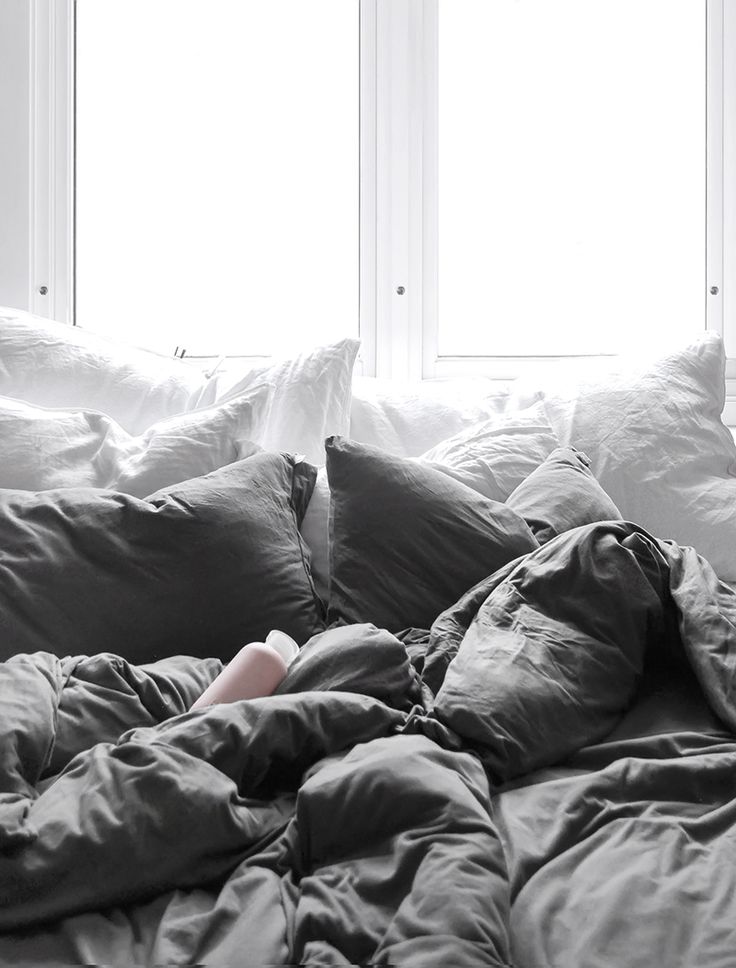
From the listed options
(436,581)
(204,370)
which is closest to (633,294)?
(204,370)

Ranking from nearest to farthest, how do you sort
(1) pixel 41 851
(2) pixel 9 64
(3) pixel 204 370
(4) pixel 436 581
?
(1) pixel 41 851 < (4) pixel 436 581 < (3) pixel 204 370 < (2) pixel 9 64

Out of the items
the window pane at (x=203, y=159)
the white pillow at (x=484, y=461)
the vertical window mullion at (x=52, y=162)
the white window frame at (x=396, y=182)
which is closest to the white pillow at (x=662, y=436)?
the white pillow at (x=484, y=461)

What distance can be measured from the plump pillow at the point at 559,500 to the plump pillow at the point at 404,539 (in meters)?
0.06

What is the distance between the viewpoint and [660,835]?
3.24 ft

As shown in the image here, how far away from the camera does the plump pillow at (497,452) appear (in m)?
1.94

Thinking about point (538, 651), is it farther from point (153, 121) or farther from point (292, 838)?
point (153, 121)

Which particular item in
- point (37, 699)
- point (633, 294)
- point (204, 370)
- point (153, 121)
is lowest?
point (37, 699)

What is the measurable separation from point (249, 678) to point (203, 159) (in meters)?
1.91

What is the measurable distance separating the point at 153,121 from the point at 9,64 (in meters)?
0.39

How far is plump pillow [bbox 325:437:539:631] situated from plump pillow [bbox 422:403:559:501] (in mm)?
175

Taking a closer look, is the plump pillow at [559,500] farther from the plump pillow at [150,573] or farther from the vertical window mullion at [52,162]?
the vertical window mullion at [52,162]

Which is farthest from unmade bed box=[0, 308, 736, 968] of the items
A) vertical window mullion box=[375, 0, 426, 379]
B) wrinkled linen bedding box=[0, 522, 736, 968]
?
vertical window mullion box=[375, 0, 426, 379]

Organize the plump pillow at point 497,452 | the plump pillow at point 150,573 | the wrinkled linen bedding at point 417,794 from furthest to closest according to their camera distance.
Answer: the plump pillow at point 497,452 < the plump pillow at point 150,573 < the wrinkled linen bedding at point 417,794

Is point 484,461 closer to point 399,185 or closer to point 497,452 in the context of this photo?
point 497,452
